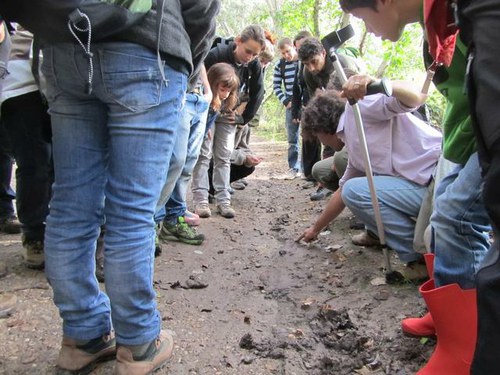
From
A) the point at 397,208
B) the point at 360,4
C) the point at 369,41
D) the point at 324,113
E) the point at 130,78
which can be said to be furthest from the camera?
the point at 369,41

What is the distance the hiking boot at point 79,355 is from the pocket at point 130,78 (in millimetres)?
1028

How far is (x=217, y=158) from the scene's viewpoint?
5551mm

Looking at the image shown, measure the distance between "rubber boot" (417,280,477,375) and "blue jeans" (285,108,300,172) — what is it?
21.2 feet

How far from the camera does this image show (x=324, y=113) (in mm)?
3908

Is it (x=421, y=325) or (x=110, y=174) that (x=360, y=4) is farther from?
(x=421, y=325)

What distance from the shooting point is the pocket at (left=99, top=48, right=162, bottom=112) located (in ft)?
5.56

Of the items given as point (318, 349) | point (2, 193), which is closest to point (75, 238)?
point (318, 349)

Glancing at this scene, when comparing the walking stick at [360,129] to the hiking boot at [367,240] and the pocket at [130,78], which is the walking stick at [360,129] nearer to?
the hiking boot at [367,240]

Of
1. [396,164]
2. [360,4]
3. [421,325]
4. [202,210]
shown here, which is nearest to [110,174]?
[360,4]

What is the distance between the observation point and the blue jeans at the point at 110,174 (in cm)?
172

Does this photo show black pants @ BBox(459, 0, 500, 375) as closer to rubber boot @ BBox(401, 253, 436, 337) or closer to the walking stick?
rubber boot @ BBox(401, 253, 436, 337)

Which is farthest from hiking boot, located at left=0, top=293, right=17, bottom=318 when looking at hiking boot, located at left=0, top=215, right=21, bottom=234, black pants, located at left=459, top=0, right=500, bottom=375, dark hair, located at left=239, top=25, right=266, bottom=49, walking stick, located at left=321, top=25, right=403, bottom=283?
dark hair, located at left=239, top=25, right=266, bottom=49

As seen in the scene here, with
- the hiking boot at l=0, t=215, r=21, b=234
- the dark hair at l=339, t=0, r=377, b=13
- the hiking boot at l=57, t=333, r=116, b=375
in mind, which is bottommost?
the hiking boot at l=0, t=215, r=21, b=234

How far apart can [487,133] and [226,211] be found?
4428mm
